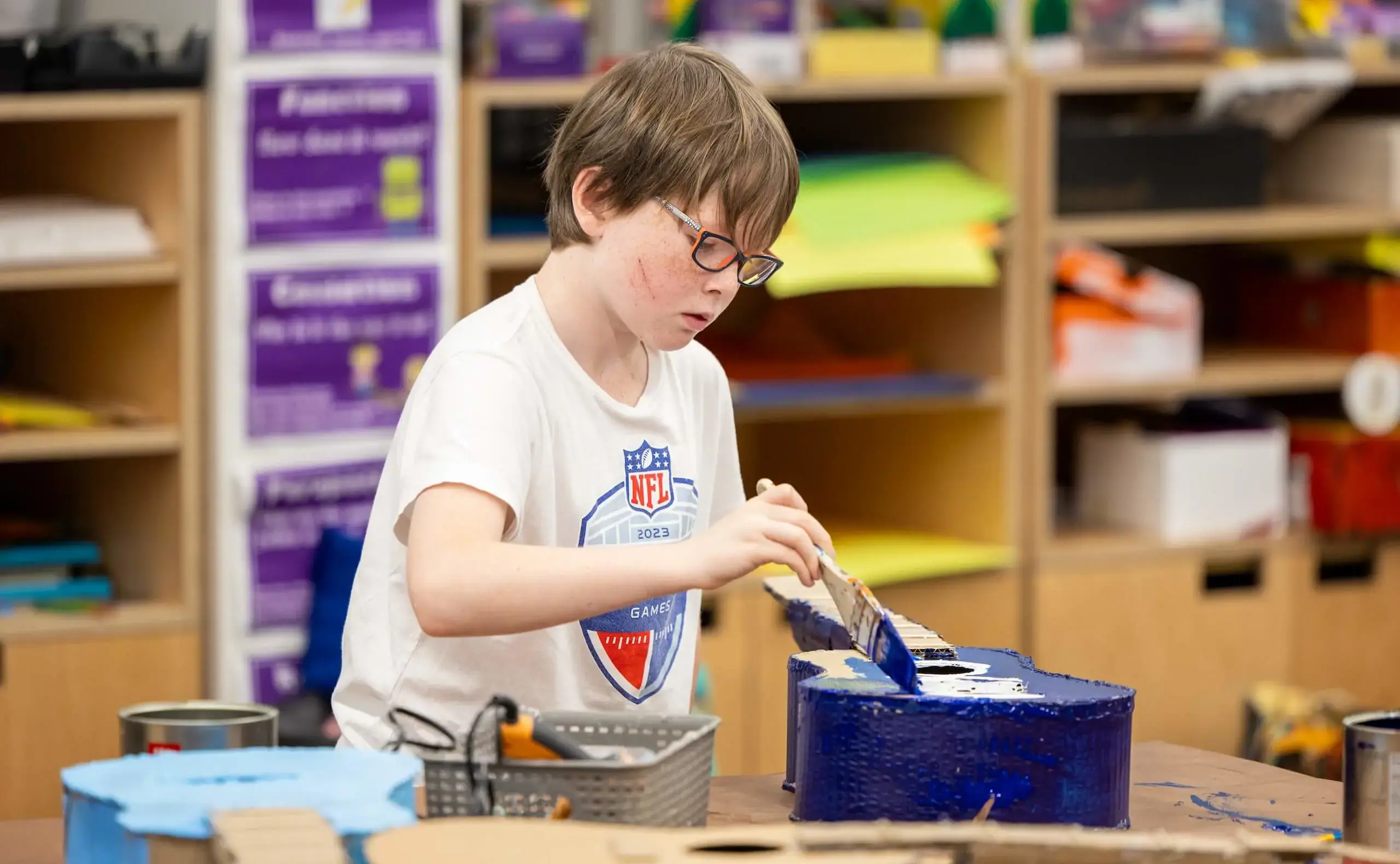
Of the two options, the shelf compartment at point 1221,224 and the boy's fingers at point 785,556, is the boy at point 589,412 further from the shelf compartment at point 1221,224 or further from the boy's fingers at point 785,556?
the shelf compartment at point 1221,224

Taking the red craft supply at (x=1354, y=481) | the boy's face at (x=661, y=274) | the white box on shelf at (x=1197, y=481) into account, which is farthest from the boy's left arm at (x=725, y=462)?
the red craft supply at (x=1354, y=481)

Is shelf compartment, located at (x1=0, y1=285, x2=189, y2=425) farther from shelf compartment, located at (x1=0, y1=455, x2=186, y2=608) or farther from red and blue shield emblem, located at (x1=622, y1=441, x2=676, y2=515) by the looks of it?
red and blue shield emblem, located at (x1=622, y1=441, x2=676, y2=515)

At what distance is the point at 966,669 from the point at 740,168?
15.5 inches

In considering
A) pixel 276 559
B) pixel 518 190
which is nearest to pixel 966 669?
pixel 276 559

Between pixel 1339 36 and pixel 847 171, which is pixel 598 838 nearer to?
pixel 847 171

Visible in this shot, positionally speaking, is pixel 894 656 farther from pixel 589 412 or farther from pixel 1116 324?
pixel 1116 324

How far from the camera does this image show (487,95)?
109 inches

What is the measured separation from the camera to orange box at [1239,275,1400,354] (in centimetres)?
332

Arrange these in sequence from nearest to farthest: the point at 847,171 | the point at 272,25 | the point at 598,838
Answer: the point at 598,838 < the point at 272,25 < the point at 847,171

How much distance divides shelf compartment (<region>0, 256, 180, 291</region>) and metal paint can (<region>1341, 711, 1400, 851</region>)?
1816 millimetres

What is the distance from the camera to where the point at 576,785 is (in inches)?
44.9

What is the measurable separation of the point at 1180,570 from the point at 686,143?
2018 mm

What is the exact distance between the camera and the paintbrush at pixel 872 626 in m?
1.28

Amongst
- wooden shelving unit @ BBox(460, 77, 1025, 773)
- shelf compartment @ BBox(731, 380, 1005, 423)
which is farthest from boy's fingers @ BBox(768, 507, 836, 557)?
shelf compartment @ BBox(731, 380, 1005, 423)
